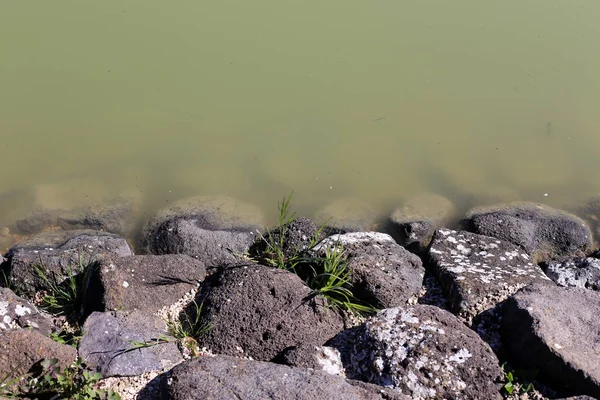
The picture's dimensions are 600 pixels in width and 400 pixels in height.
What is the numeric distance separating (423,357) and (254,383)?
675 millimetres

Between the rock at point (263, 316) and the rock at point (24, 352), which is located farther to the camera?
the rock at point (263, 316)

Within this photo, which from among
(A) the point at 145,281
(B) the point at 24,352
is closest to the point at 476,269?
(A) the point at 145,281

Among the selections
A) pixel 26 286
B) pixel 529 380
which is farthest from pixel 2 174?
pixel 529 380

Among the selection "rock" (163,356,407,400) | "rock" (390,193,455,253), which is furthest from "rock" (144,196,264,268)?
"rock" (163,356,407,400)

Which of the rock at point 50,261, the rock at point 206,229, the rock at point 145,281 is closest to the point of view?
the rock at point 145,281

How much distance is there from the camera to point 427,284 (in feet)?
10.7

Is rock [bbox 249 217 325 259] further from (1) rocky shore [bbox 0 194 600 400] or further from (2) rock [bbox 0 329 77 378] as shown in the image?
(2) rock [bbox 0 329 77 378]

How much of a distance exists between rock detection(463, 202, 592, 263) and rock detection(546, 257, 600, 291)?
1.07ft

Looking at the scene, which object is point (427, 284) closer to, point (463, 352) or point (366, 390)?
point (463, 352)

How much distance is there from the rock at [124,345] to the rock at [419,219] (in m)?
1.66

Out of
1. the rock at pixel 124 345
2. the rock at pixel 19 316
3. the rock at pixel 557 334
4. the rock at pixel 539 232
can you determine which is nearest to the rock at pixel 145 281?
the rock at pixel 124 345

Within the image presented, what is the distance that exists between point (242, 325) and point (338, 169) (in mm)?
1922

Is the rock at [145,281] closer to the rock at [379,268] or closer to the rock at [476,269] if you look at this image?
the rock at [379,268]

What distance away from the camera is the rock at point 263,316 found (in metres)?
2.76
